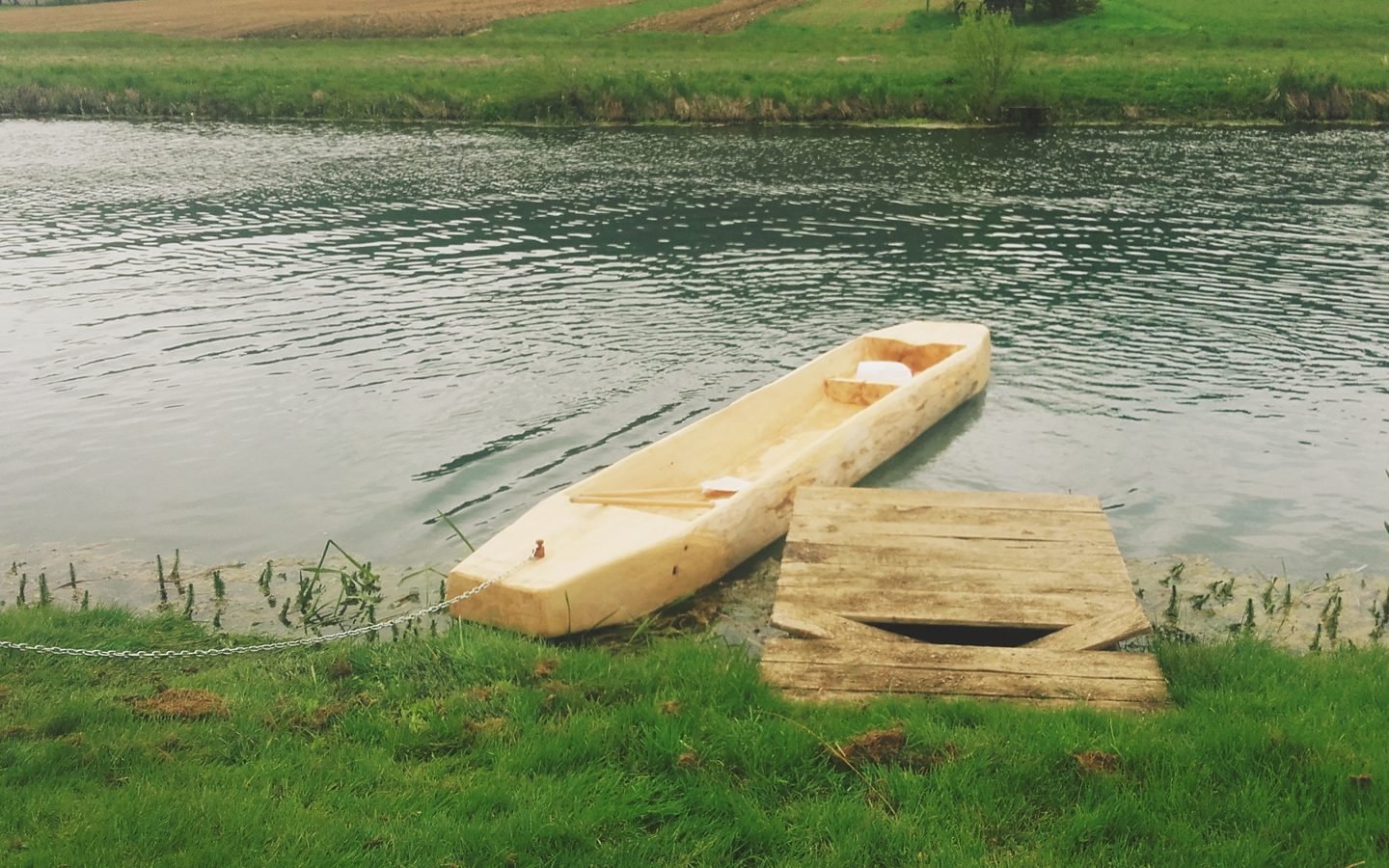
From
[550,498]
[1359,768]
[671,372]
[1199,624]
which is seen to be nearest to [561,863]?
[1359,768]

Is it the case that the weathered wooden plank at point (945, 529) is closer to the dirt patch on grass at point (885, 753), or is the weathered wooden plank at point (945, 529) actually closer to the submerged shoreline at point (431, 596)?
the submerged shoreline at point (431, 596)

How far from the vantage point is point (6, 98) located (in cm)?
4162

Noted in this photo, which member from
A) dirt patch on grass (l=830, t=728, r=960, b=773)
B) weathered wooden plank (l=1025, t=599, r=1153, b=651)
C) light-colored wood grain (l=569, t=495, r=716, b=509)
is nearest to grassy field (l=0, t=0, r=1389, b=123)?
light-colored wood grain (l=569, t=495, r=716, b=509)

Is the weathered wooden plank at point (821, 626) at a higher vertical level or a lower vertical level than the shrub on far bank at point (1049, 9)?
lower

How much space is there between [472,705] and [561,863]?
152cm

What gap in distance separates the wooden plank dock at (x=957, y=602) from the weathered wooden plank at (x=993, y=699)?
0.01 metres

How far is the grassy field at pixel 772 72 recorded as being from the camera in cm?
3669

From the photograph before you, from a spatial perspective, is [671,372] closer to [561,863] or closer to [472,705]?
[472,705]

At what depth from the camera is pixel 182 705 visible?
5.77m

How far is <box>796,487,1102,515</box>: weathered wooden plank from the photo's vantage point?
831cm

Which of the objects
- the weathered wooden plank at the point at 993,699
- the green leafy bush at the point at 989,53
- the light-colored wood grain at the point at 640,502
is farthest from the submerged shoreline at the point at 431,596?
the green leafy bush at the point at 989,53

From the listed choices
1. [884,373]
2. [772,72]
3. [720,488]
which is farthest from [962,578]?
[772,72]

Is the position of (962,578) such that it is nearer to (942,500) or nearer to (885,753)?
(942,500)

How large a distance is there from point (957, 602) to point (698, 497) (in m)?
2.92
